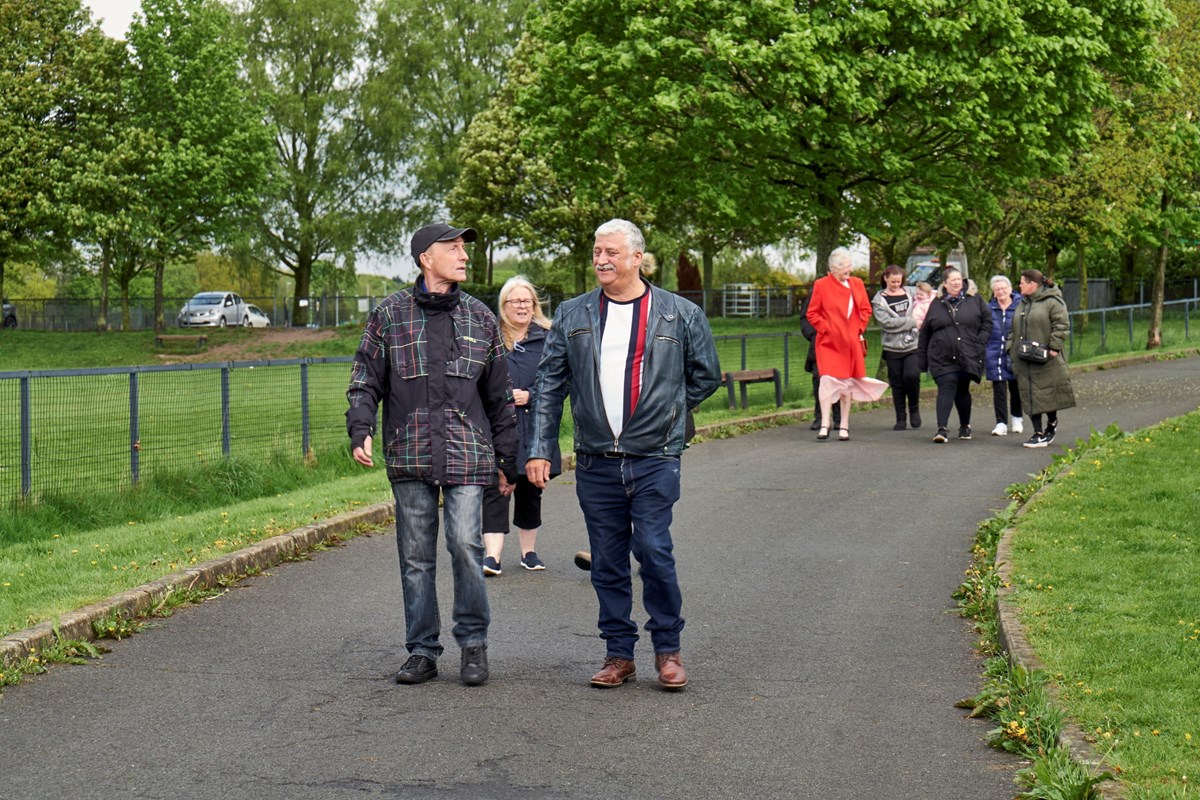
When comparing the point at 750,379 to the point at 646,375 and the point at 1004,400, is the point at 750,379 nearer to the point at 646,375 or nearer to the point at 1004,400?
the point at 1004,400

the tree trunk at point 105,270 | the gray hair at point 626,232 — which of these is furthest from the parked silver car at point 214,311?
the gray hair at point 626,232

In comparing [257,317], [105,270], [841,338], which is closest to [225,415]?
[841,338]

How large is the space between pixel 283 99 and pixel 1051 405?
48.5 metres

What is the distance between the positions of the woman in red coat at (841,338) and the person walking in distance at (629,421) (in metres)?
10.1

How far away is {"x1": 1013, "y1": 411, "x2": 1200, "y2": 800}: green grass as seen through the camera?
17.6 ft

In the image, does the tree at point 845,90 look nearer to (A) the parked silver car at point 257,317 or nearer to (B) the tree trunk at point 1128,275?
(B) the tree trunk at point 1128,275

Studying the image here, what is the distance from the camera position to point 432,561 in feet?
22.3

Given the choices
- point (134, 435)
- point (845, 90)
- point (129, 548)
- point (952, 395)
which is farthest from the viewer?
point (845, 90)

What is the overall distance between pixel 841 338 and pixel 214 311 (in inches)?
1828

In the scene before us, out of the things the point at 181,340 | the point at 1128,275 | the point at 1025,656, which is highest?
the point at 1128,275

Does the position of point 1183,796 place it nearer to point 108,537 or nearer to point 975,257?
point 108,537

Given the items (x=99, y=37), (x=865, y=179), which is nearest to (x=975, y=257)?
(x=865, y=179)

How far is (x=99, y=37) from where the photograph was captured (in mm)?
55062

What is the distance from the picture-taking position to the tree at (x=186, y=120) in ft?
174
